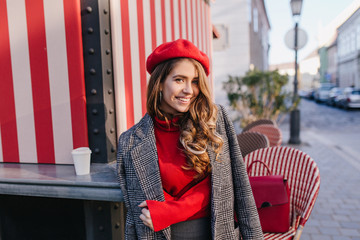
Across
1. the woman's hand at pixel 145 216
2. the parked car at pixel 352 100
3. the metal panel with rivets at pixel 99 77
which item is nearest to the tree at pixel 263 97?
the metal panel with rivets at pixel 99 77

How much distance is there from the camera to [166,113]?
156 centimetres

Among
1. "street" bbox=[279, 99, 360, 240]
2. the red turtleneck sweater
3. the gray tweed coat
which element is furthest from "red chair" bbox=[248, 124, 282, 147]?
the red turtleneck sweater

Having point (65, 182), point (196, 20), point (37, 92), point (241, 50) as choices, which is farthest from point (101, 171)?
point (241, 50)

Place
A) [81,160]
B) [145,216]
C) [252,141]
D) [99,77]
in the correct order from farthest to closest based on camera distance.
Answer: [252,141]
[99,77]
[81,160]
[145,216]

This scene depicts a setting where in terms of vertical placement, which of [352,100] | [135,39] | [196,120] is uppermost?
[135,39]

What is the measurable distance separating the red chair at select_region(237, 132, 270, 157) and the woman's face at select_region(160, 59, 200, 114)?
5.89 ft

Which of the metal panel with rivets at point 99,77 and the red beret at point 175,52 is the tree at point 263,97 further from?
the red beret at point 175,52

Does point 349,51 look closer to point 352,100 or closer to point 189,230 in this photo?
point 352,100

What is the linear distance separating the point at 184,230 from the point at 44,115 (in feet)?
4.27

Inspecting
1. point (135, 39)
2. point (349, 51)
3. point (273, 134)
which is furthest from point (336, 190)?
point (349, 51)

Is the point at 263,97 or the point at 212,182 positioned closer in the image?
the point at 212,182

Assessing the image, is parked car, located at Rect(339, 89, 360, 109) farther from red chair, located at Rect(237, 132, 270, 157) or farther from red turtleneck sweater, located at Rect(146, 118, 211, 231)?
red turtleneck sweater, located at Rect(146, 118, 211, 231)

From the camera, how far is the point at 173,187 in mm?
1483

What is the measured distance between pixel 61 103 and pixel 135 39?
77 centimetres
